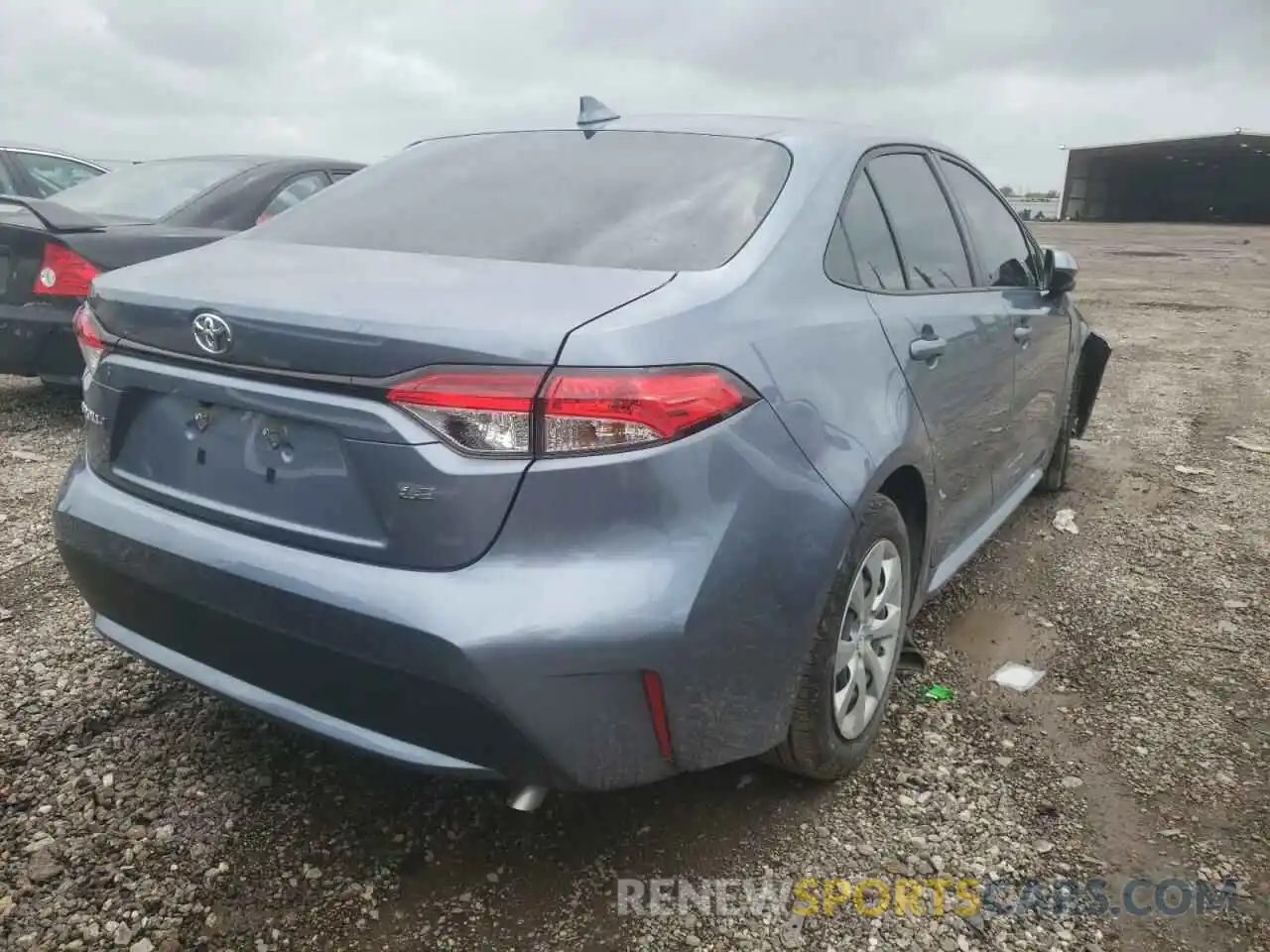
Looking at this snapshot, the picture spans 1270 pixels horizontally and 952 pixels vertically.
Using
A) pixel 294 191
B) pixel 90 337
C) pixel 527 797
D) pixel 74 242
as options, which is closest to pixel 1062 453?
pixel 527 797

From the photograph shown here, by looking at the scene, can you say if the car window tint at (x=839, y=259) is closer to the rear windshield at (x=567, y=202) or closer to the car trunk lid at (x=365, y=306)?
the rear windshield at (x=567, y=202)

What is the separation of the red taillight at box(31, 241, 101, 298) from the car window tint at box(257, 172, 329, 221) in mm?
1032

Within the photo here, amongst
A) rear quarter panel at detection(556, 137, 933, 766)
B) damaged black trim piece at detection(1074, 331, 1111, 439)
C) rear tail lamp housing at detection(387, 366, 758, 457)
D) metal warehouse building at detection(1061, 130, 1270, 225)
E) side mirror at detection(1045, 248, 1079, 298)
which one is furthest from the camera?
metal warehouse building at detection(1061, 130, 1270, 225)

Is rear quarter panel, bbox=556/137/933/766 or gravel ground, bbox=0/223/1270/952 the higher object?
rear quarter panel, bbox=556/137/933/766

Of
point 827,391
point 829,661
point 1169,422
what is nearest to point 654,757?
point 829,661

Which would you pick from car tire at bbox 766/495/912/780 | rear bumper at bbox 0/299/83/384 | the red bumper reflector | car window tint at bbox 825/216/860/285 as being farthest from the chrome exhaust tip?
rear bumper at bbox 0/299/83/384

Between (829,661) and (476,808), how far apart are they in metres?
0.88

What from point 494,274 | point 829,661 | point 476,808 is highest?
point 494,274

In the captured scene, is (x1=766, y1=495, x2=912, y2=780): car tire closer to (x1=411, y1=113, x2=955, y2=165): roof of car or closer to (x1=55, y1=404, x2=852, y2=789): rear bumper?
(x1=55, y1=404, x2=852, y2=789): rear bumper

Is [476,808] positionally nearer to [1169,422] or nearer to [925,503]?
[925,503]

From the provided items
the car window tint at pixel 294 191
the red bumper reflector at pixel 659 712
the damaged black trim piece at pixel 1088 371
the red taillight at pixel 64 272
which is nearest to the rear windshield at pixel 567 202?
the red bumper reflector at pixel 659 712

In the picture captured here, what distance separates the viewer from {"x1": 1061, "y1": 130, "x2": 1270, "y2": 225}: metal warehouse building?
4878 cm

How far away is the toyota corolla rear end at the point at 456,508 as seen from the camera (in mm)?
1708

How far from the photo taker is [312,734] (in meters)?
1.94
